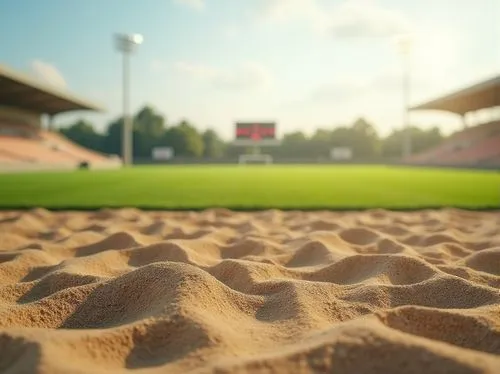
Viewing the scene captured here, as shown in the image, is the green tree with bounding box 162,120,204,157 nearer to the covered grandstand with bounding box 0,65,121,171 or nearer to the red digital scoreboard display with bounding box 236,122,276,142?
the red digital scoreboard display with bounding box 236,122,276,142

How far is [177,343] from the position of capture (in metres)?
1.24

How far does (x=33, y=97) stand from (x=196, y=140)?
38937 mm

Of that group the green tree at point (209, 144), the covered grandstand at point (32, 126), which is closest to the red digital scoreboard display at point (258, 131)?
the covered grandstand at point (32, 126)

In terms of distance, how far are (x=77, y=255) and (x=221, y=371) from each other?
206cm

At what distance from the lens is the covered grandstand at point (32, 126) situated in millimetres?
25375

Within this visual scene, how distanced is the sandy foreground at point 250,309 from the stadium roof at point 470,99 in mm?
27582

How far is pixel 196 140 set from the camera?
228ft

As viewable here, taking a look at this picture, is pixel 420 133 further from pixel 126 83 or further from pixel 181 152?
pixel 126 83

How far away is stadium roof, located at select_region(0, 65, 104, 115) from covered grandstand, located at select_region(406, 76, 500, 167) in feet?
89.2

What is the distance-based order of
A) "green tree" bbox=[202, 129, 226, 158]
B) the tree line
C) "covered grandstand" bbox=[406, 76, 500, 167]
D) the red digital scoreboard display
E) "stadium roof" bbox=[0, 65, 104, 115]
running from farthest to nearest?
"green tree" bbox=[202, 129, 226, 158]
the tree line
the red digital scoreboard display
"covered grandstand" bbox=[406, 76, 500, 167]
"stadium roof" bbox=[0, 65, 104, 115]

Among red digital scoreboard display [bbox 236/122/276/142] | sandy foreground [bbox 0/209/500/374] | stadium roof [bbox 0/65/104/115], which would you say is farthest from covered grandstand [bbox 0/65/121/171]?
sandy foreground [bbox 0/209/500/374]

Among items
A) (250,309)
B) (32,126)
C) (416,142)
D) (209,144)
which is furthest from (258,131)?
(250,309)

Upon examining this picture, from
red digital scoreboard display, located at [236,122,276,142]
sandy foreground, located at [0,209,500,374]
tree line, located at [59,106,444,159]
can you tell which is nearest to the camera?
sandy foreground, located at [0,209,500,374]

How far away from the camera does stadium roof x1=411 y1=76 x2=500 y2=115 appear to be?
2781 centimetres
